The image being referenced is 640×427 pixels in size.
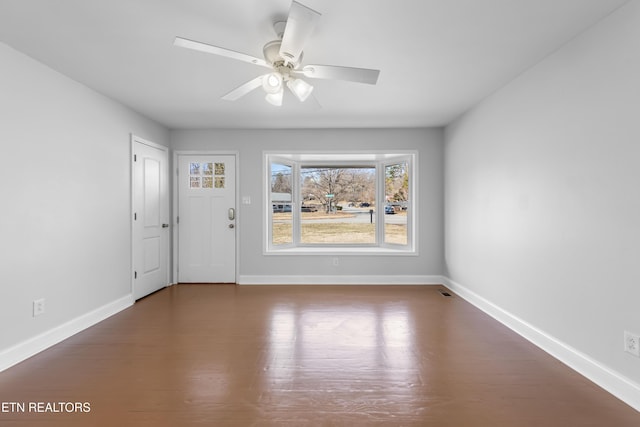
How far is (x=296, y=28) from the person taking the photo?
5.57ft

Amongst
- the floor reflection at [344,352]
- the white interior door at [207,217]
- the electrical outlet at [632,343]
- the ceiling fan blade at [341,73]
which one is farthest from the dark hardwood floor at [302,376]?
the ceiling fan blade at [341,73]

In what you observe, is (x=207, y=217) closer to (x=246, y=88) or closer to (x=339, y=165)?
(x=339, y=165)

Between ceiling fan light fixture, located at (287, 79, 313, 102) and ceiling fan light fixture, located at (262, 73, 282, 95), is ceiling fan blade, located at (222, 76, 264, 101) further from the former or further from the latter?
ceiling fan light fixture, located at (287, 79, 313, 102)

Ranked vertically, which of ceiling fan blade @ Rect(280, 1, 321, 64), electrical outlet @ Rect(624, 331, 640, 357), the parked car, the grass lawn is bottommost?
electrical outlet @ Rect(624, 331, 640, 357)

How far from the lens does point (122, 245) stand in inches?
142

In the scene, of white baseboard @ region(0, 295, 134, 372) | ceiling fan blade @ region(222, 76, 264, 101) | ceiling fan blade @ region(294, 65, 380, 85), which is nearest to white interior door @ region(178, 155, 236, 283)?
white baseboard @ region(0, 295, 134, 372)

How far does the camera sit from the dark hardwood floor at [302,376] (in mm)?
A: 1730

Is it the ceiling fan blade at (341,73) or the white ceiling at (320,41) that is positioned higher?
the white ceiling at (320,41)

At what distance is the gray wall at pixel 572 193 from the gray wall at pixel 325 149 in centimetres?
116

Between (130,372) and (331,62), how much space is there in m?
2.78

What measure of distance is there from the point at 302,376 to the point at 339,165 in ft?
12.4

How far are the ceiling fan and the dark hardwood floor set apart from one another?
6.58ft

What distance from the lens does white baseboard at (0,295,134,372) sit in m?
A: 2.27

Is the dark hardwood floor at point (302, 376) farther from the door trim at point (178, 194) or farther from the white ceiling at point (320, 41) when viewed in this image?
A: the white ceiling at point (320, 41)
